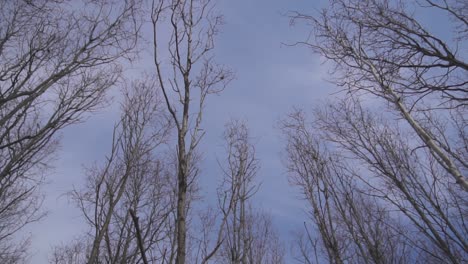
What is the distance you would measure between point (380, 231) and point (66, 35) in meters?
8.71

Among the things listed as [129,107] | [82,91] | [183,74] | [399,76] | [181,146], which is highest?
[129,107]

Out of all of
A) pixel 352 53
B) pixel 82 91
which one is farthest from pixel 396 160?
pixel 82 91

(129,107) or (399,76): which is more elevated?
(129,107)

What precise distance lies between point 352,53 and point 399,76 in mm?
966

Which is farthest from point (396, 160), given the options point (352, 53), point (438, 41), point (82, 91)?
point (82, 91)

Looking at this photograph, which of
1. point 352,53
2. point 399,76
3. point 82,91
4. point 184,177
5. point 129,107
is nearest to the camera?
point 184,177

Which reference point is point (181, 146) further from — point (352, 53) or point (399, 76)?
point (352, 53)

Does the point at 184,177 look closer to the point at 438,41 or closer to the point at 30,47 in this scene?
the point at 438,41

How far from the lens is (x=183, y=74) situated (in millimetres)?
2850

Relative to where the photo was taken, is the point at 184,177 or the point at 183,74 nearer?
the point at 184,177

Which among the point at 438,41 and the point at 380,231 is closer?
the point at 438,41

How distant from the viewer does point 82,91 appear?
6.43m

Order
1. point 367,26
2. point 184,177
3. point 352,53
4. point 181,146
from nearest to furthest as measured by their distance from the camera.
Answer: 1. point 184,177
2. point 181,146
3. point 367,26
4. point 352,53

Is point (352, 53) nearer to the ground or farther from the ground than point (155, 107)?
nearer to the ground
